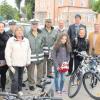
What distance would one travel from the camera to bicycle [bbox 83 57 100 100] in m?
8.95

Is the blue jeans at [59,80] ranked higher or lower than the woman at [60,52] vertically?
lower

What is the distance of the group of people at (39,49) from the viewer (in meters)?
8.91

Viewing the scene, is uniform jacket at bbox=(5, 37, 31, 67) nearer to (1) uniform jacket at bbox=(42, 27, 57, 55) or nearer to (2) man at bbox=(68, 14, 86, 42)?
(1) uniform jacket at bbox=(42, 27, 57, 55)

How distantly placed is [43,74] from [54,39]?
0.95m

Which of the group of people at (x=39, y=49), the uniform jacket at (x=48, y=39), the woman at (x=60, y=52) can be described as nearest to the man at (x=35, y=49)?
the group of people at (x=39, y=49)

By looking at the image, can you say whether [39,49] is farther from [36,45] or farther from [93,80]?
[93,80]

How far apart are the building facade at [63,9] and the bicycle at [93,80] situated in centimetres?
7150

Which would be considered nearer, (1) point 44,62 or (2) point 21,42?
(2) point 21,42

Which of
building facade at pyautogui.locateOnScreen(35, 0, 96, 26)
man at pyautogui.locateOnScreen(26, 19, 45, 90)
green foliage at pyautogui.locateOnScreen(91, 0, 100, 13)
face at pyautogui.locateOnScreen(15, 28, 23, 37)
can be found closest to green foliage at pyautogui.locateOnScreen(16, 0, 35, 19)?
building facade at pyautogui.locateOnScreen(35, 0, 96, 26)

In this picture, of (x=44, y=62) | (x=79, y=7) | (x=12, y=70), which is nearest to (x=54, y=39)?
(x=44, y=62)

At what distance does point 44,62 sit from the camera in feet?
35.0

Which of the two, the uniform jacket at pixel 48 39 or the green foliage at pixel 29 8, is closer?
the uniform jacket at pixel 48 39

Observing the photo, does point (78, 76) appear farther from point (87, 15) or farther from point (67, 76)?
point (87, 15)

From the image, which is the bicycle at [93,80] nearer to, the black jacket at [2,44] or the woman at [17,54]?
the woman at [17,54]
